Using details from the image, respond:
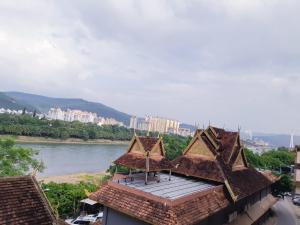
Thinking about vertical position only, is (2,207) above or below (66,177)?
above

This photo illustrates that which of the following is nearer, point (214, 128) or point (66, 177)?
point (214, 128)

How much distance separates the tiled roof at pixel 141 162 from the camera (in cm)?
1720

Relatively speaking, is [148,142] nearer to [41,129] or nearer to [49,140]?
[41,129]

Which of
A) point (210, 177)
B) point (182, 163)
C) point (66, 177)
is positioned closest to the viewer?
point (210, 177)

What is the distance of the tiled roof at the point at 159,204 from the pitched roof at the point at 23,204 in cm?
300

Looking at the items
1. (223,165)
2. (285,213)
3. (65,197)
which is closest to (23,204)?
(223,165)

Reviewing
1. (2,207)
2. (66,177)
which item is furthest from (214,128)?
(66,177)

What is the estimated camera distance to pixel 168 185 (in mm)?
17250

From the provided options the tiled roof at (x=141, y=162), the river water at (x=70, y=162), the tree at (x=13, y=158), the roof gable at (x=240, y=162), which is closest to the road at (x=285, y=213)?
the roof gable at (x=240, y=162)

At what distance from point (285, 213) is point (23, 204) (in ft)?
87.7

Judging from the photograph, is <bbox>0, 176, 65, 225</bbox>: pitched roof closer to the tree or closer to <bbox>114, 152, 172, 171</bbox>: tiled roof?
<bbox>114, 152, 172, 171</bbox>: tiled roof

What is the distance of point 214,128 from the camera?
75.7 ft

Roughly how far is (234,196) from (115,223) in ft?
21.9

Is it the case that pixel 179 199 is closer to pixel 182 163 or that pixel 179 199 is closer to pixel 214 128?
pixel 182 163
